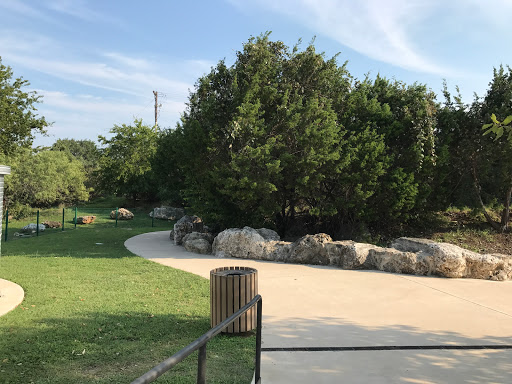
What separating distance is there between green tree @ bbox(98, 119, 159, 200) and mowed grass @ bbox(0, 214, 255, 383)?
25146 millimetres

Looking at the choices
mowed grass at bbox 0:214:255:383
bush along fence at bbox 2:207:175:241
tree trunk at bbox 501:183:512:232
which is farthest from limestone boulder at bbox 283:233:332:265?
bush along fence at bbox 2:207:175:241

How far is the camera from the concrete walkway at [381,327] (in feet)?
13.1

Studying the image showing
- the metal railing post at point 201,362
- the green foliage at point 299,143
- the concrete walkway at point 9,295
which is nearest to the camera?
the metal railing post at point 201,362

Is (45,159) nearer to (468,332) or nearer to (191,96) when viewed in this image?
(191,96)

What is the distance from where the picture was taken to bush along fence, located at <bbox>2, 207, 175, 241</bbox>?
62.0ft

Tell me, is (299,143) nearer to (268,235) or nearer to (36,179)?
(268,235)

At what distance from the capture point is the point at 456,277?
8.66 m

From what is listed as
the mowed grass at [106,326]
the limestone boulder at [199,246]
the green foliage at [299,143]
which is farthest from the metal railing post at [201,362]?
the limestone boulder at [199,246]

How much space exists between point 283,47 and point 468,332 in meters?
10.6

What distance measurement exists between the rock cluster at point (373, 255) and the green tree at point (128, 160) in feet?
78.3

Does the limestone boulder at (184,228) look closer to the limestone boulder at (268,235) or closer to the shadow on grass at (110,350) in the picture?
the limestone boulder at (268,235)

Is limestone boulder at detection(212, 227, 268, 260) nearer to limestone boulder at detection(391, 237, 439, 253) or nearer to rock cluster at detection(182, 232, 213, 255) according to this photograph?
rock cluster at detection(182, 232, 213, 255)

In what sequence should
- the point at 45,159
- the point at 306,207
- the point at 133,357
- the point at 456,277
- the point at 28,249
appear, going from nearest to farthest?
the point at 133,357 → the point at 456,277 → the point at 28,249 → the point at 306,207 → the point at 45,159

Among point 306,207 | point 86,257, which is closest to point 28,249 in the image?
point 86,257
